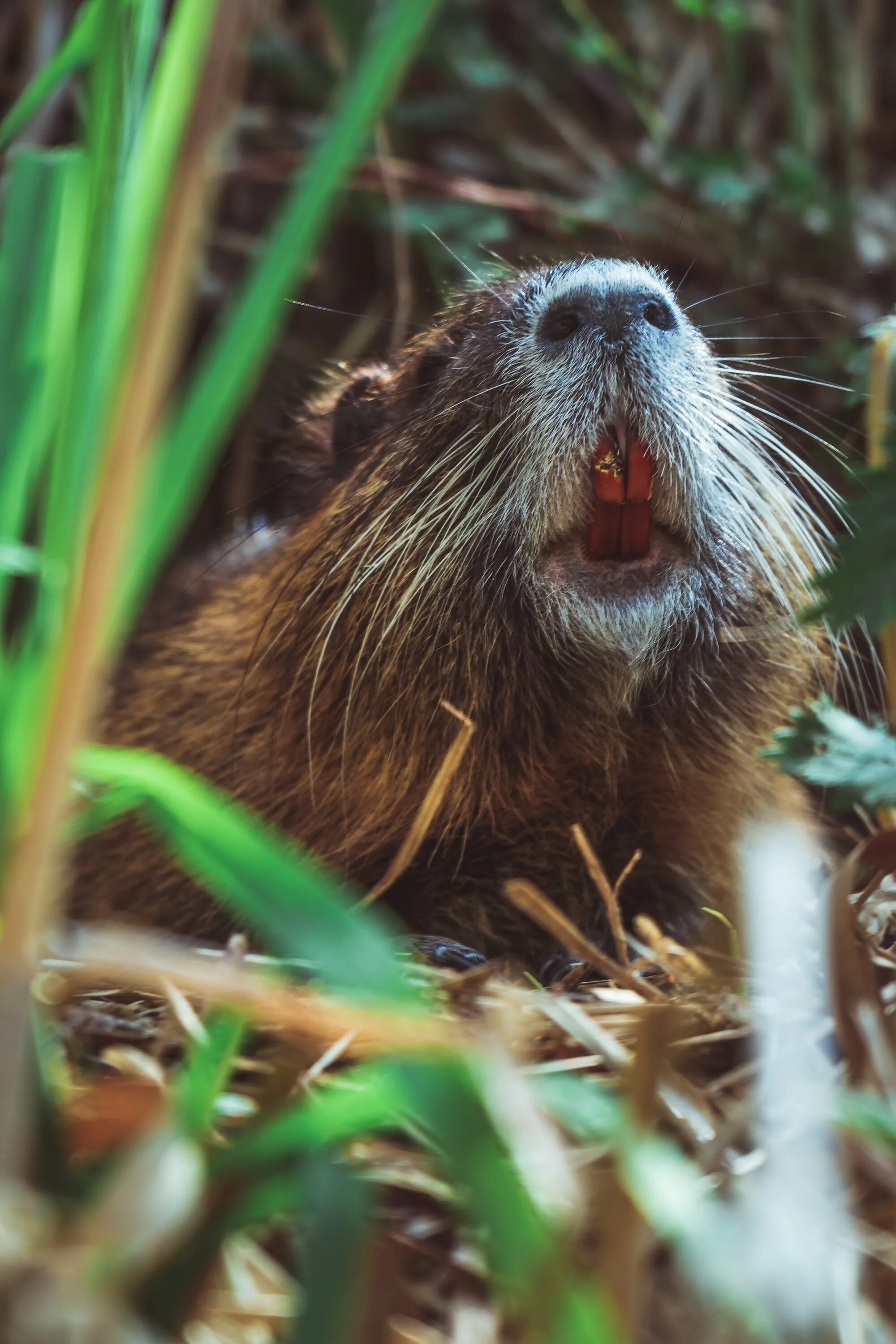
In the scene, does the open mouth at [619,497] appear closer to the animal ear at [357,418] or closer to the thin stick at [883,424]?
the thin stick at [883,424]

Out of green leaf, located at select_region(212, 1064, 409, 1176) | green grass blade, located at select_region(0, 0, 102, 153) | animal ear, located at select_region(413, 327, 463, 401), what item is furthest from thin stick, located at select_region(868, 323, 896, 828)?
green grass blade, located at select_region(0, 0, 102, 153)

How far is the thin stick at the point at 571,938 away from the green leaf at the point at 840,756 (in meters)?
0.30

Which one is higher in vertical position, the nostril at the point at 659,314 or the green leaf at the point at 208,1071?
the nostril at the point at 659,314

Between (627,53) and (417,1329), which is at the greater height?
(627,53)

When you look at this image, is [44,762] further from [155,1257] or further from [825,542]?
[825,542]

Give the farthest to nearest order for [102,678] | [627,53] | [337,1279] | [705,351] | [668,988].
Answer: [627,53] → [705,351] → [668,988] → [102,678] → [337,1279]

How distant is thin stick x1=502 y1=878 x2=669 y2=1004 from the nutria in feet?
1.99

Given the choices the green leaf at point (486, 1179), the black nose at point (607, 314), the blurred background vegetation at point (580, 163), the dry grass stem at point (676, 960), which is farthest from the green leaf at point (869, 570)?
the blurred background vegetation at point (580, 163)

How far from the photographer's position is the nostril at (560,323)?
207cm

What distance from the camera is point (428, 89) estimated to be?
4582 millimetres

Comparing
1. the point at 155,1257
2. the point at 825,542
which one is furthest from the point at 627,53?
the point at 155,1257

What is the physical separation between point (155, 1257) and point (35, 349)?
1.04m

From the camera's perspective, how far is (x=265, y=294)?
50.4 inches

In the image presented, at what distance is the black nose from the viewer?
6.68 feet
